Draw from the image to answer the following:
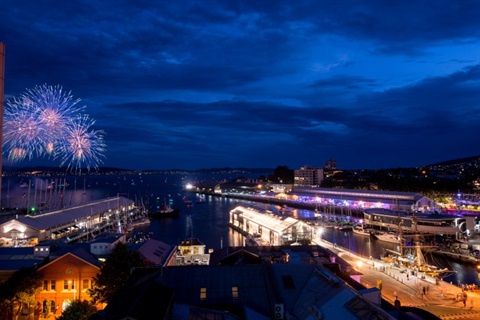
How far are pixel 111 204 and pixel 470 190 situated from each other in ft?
167

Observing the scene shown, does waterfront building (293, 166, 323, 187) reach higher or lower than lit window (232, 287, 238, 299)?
higher

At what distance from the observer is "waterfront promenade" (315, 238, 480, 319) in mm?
10688

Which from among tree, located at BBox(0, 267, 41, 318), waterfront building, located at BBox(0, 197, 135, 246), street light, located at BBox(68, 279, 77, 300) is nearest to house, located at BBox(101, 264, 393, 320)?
tree, located at BBox(0, 267, 41, 318)

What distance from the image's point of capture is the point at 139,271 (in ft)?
27.2

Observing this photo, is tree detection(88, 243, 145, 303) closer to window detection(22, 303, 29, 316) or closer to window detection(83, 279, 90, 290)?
window detection(83, 279, 90, 290)

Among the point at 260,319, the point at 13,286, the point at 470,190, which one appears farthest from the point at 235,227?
the point at 470,190

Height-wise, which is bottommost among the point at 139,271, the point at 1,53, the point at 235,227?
the point at 235,227

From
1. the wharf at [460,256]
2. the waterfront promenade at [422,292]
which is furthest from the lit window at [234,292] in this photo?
the wharf at [460,256]

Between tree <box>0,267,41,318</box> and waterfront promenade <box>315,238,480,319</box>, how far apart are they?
10.7 metres

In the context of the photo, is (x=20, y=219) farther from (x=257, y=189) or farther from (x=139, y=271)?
(x=257, y=189)

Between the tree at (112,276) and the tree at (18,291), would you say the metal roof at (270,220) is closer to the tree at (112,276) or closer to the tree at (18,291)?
the tree at (112,276)

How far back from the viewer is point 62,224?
27.9 meters

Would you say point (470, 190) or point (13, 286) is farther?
point (470, 190)

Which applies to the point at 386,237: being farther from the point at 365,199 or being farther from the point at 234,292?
the point at 234,292
